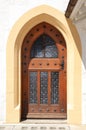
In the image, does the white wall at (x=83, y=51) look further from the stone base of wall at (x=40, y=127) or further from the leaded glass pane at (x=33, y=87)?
the leaded glass pane at (x=33, y=87)

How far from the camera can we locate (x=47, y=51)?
19.3ft

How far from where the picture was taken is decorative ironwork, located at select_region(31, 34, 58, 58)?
5.89m

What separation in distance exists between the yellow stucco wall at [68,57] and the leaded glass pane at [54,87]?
0.94 ft

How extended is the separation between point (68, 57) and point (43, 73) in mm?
631

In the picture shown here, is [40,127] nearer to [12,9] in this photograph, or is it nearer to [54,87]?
[54,87]

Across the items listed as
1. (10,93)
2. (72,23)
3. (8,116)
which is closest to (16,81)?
(10,93)

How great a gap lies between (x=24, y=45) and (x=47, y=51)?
0.49 m

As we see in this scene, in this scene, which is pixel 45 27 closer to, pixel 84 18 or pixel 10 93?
pixel 84 18

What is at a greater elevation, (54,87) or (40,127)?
(54,87)

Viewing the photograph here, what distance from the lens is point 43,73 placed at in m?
5.92

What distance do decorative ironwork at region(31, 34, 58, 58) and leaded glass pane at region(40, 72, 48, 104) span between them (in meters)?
0.39

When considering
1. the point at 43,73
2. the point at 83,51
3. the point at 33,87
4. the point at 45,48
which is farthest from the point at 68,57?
the point at 33,87

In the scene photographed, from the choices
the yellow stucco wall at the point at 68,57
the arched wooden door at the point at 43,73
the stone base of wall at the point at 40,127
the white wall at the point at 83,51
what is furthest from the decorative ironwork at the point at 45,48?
the stone base of wall at the point at 40,127

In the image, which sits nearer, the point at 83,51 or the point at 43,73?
the point at 83,51
